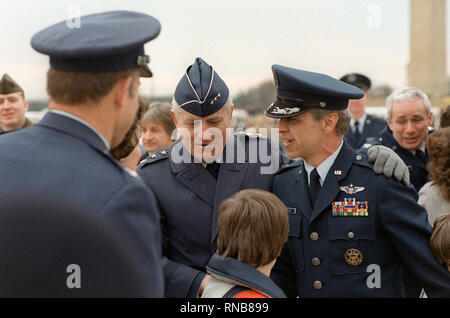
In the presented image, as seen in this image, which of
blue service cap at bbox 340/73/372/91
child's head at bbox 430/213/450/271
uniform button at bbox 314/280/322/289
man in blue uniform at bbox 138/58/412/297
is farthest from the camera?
blue service cap at bbox 340/73/372/91

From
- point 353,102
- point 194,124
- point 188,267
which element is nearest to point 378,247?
point 188,267

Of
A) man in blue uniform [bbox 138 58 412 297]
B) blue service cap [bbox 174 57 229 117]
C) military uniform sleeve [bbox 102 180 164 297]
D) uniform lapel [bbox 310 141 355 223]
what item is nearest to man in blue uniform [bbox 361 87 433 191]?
uniform lapel [bbox 310 141 355 223]

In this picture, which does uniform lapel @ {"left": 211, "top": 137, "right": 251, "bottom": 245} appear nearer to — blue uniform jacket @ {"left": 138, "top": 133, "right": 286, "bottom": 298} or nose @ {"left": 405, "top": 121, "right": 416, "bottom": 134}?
blue uniform jacket @ {"left": 138, "top": 133, "right": 286, "bottom": 298}

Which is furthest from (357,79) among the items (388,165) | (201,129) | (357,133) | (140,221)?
(140,221)

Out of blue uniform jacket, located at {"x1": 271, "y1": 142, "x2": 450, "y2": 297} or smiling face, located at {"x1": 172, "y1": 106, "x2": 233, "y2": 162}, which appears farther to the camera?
smiling face, located at {"x1": 172, "y1": 106, "x2": 233, "y2": 162}

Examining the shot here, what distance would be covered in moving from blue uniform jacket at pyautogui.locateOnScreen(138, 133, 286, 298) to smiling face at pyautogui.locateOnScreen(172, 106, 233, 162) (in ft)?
0.27

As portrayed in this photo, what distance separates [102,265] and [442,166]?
2.60 metres

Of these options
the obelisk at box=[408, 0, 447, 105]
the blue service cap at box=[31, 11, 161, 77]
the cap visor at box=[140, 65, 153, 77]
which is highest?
the blue service cap at box=[31, 11, 161, 77]

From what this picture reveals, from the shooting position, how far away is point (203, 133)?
9.66 feet

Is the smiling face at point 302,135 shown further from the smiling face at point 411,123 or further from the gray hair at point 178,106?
the smiling face at point 411,123

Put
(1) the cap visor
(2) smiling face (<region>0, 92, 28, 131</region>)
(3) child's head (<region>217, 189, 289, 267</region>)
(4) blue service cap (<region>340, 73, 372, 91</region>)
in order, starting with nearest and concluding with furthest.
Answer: (1) the cap visor
(3) child's head (<region>217, 189, 289, 267</region>)
(2) smiling face (<region>0, 92, 28, 131</region>)
(4) blue service cap (<region>340, 73, 372, 91</region>)

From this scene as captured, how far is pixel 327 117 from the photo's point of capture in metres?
3.02

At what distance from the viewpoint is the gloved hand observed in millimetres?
2764
